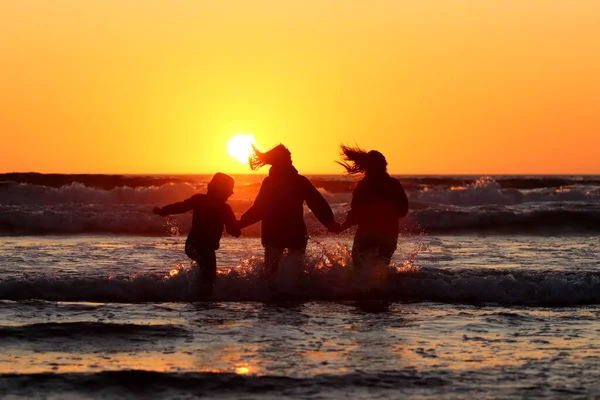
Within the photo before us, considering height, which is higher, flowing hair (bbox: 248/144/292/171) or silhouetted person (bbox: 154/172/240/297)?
flowing hair (bbox: 248/144/292/171)

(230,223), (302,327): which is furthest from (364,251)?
(302,327)

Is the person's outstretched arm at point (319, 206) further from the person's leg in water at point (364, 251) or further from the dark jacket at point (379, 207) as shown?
the person's leg in water at point (364, 251)

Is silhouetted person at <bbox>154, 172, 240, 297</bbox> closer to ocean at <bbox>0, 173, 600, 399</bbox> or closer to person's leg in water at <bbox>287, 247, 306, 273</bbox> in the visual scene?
ocean at <bbox>0, 173, 600, 399</bbox>

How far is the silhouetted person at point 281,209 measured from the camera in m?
11.4

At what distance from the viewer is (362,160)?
11992mm

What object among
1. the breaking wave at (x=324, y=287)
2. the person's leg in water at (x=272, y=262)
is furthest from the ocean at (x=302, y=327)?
the person's leg in water at (x=272, y=262)

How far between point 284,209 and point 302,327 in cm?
283

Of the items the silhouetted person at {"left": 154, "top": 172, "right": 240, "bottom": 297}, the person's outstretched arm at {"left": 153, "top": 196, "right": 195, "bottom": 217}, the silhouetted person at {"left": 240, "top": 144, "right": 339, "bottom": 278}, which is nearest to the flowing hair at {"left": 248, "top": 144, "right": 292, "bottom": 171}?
the silhouetted person at {"left": 240, "top": 144, "right": 339, "bottom": 278}

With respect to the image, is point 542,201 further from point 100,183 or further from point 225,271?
point 225,271

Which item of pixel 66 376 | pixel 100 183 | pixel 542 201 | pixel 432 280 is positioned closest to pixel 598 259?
pixel 432 280

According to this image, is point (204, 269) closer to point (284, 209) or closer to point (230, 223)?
point (230, 223)

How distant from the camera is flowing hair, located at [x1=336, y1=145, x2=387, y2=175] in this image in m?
11.9

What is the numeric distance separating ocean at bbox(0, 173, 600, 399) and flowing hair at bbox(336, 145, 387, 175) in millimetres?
1307

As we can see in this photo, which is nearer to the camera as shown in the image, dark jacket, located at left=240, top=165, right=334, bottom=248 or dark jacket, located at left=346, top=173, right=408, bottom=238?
dark jacket, located at left=240, top=165, right=334, bottom=248
